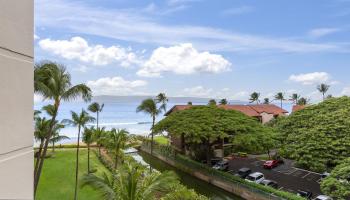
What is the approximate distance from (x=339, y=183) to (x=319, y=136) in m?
6.69

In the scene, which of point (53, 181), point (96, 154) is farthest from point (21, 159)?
point (96, 154)

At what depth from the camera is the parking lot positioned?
93.7 ft

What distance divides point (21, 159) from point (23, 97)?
44cm

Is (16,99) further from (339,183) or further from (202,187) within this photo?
(202,187)

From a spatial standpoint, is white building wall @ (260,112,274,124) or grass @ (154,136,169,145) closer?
grass @ (154,136,169,145)

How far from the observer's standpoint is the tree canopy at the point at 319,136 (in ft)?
A: 76.2

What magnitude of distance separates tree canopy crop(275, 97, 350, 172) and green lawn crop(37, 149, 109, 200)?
15022 millimetres

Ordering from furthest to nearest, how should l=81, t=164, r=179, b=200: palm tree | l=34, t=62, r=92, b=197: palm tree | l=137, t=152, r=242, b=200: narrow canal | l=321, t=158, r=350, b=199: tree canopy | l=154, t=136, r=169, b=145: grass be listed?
l=154, t=136, r=169, b=145: grass
l=137, t=152, r=242, b=200: narrow canal
l=321, t=158, r=350, b=199: tree canopy
l=34, t=62, r=92, b=197: palm tree
l=81, t=164, r=179, b=200: palm tree

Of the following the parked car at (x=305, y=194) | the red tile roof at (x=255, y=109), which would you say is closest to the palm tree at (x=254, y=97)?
the red tile roof at (x=255, y=109)

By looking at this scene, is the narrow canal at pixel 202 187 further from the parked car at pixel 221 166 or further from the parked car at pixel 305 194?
the parked car at pixel 305 194

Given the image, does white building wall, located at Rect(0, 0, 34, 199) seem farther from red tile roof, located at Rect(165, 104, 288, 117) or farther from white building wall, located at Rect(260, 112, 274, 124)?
white building wall, located at Rect(260, 112, 274, 124)

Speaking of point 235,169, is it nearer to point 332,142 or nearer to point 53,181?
point 332,142

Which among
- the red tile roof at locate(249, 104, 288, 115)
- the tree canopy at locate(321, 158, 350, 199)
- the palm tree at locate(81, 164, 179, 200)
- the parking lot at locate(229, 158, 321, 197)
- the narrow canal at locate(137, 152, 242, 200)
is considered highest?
the red tile roof at locate(249, 104, 288, 115)

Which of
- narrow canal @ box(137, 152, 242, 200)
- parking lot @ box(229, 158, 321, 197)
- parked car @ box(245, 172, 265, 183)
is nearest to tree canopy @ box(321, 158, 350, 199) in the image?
parking lot @ box(229, 158, 321, 197)
